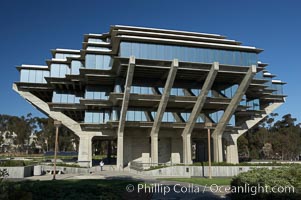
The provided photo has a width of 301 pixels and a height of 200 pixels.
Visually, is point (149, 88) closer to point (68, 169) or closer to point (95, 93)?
point (95, 93)

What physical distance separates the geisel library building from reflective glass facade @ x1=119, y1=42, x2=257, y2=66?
138 mm

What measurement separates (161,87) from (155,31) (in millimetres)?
10024

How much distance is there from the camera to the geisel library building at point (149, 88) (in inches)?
1522

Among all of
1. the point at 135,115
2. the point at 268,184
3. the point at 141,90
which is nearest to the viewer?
the point at 268,184

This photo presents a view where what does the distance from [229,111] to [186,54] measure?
11415 millimetres

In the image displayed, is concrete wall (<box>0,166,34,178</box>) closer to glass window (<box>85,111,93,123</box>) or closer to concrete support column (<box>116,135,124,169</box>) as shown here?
concrete support column (<box>116,135,124,169</box>)

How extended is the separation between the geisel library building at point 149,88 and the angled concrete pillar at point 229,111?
147 millimetres

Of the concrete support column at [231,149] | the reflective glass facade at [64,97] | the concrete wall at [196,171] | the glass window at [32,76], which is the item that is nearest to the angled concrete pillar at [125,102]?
the concrete wall at [196,171]

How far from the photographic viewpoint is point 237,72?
40.2m

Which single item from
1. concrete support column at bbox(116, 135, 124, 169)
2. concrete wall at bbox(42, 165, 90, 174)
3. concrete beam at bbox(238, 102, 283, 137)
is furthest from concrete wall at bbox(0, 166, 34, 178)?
concrete beam at bbox(238, 102, 283, 137)

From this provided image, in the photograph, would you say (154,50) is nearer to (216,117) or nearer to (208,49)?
(208,49)

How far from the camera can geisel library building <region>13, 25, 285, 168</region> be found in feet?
127

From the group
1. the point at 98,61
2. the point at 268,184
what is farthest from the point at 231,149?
the point at 268,184

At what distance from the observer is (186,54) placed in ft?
129
